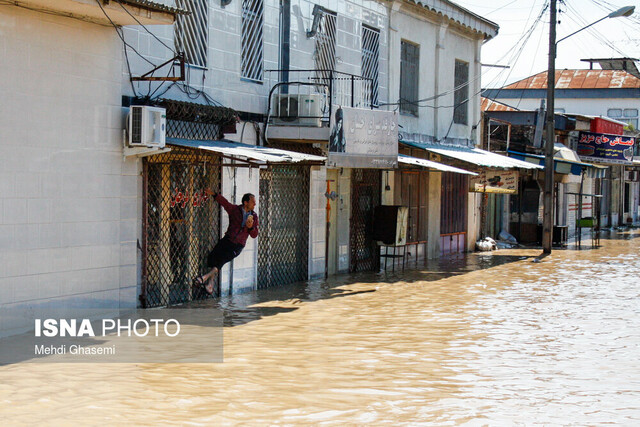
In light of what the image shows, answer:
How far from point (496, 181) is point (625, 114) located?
27074mm

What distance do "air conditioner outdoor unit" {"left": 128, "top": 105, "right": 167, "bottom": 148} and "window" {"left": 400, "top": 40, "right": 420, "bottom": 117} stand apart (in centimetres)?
1084

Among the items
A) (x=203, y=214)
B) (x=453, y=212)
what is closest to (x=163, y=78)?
(x=203, y=214)

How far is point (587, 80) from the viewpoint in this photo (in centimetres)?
5206

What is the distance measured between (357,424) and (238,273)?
8.39m

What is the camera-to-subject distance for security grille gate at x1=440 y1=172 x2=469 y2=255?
25.1 metres

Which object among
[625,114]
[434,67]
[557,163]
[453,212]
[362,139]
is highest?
[625,114]

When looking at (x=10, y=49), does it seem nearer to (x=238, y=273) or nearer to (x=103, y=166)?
(x=103, y=166)

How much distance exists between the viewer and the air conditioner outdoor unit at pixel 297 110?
16.3 meters

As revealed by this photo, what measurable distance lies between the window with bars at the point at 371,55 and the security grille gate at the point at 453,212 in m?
5.13

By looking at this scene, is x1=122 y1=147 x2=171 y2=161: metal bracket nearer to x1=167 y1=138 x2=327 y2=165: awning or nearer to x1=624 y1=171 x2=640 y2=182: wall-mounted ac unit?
x1=167 y1=138 x2=327 y2=165: awning

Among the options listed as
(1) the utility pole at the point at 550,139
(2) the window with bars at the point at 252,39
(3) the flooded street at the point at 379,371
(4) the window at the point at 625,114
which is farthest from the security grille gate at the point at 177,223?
Result: (4) the window at the point at 625,114

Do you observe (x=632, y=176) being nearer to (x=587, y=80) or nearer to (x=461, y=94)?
(x=587, y=80)

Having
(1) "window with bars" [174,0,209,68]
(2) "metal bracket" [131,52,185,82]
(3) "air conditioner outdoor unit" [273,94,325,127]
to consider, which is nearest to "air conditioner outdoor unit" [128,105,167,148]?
(2) "metal bracket" [131,52,185,82]

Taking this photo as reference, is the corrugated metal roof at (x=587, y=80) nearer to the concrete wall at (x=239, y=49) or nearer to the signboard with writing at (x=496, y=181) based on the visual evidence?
the signboard with writing at (x=496, y=181)
